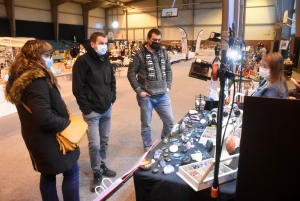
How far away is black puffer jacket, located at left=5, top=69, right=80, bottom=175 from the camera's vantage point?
1321mm

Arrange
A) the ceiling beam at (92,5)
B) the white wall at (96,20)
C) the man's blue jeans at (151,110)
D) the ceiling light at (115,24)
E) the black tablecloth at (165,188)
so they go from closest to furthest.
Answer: the black tablecloth at (165,188)
the man's blue jeans at (151,110)
the ceiling beam at (92,5)
the white wall at (96,20)
the ceiling light at (115,24)

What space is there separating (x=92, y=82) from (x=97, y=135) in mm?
474

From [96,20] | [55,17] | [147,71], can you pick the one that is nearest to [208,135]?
[147,71]

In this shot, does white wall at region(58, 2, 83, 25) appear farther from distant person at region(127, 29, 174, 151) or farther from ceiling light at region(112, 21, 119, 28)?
distant person at region(127, 29, 174, 151)

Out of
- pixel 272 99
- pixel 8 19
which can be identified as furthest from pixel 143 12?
pixel 272 99

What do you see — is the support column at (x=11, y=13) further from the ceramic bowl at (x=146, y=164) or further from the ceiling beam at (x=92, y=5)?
the ceramic bowl at (x=146, y=164)

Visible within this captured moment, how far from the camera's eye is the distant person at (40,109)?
1323 mm

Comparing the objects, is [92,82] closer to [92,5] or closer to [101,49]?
[101,49]

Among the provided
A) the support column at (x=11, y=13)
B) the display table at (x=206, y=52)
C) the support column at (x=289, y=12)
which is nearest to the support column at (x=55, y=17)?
the support column at (x=11, y=13)

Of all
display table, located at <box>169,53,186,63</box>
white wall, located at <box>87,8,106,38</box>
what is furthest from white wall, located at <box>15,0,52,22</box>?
display table, located at <box>169,53,186,63</box>

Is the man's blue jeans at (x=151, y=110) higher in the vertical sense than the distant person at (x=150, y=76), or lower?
lower

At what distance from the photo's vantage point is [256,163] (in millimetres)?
746

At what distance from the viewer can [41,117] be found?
1336 mm

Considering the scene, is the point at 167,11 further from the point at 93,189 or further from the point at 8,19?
Answer: the point at 93,189
